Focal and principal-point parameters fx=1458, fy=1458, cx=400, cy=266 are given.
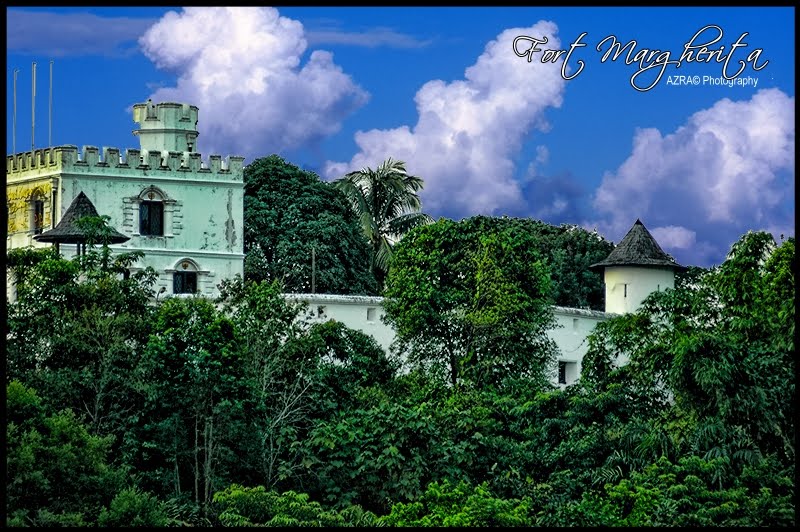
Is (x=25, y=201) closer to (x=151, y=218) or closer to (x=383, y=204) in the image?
(x=151, y=218)

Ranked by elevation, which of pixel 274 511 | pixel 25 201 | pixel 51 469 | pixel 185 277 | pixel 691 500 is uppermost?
pixel 25 201

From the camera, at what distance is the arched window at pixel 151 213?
3888 cm

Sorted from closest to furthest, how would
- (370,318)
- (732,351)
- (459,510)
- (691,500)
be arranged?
(459,510)
(691,500)
(732,351)
(370,318)

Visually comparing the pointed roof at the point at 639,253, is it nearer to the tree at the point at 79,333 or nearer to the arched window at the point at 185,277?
the arched window at the point at 185,277

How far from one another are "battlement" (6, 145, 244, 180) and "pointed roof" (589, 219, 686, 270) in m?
11.6

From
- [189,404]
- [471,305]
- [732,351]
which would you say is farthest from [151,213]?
[732,351]

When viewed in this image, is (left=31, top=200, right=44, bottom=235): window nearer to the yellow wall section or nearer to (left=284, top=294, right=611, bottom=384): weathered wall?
the yellow wall section

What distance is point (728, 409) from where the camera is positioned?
2239 centimetres

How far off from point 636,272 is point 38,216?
1597cm

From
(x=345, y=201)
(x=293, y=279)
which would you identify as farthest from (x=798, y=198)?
(x=345, y=201)

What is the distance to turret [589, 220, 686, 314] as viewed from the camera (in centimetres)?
3359

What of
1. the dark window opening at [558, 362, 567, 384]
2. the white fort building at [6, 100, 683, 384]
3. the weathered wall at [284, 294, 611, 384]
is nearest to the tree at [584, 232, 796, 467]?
the weathered wall at [284, 294, 611, 384]

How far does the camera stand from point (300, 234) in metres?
44.0

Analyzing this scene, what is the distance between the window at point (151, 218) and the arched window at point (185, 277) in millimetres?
1012
